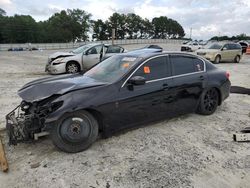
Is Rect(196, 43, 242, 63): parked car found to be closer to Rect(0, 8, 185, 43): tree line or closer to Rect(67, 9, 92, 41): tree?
Rect(0, 8, 185, 43): tree line

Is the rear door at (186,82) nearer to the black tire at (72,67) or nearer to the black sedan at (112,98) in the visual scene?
the black sedan at (112,98)

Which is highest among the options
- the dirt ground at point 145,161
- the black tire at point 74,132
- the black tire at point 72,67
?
the black tire at point 72,67

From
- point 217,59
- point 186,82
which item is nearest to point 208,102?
point 186,82

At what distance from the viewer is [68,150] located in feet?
13.4

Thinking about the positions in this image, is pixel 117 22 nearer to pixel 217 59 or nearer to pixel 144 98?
pixel 217 59

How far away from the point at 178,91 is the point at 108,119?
169 centimetres

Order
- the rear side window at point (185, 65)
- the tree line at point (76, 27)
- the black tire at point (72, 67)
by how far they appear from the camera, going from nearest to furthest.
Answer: the rear side window at point (185, 65) → the black tire at point (72, 67) → the tree line at point (76, 27)

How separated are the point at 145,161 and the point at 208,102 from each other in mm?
2691

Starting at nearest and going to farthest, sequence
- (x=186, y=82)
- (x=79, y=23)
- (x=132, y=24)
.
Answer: (x=186, y=82), (x=79, y=23), (x=132, y=24)

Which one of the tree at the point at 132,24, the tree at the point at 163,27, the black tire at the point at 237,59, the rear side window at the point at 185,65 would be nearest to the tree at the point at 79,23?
the tree at the point at 132,24

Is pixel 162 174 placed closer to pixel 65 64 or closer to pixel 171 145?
pixel 171 145

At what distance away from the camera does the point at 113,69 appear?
16.5 ft

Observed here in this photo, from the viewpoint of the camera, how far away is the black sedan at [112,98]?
3.99 m

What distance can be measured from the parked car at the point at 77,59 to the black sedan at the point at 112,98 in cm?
659
